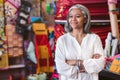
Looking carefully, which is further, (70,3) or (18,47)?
A: (18,47)

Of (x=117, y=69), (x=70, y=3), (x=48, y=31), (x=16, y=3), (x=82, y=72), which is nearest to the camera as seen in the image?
(x=82, y=72)

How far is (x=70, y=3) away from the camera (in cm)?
244

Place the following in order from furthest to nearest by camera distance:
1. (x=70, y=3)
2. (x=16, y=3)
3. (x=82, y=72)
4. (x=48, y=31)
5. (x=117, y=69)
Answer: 1. (x=48, y=31)
2. (x=16, y=3)
3. (x=70, y=3)
4. (x=117, y=69)
5. (x=82, y=72)

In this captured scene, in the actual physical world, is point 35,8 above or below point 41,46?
above

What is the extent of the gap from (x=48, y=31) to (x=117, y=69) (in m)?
2.38

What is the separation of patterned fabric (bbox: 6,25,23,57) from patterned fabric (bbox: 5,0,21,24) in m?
0.11

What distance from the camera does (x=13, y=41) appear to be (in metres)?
3.84

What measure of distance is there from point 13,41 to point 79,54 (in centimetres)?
255

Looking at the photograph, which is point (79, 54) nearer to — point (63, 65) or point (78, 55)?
point (78, 55)

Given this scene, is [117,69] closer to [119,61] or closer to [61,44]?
[119,61]

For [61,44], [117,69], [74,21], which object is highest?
[74,21]

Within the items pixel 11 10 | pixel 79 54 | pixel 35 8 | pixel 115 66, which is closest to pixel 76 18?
pixel 79 54

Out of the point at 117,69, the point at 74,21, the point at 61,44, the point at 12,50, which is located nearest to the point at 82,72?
the point at 61,44

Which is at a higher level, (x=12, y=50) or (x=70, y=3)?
(x=70, y=3)
